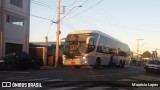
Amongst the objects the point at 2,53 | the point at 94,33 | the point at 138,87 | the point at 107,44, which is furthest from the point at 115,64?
the point at 138,87

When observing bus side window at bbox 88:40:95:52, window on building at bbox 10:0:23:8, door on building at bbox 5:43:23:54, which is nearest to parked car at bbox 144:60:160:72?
bus side window at bbox 88:40:95:52

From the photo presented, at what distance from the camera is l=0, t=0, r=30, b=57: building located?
41000 mm

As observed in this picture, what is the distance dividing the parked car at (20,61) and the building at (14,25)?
8.25 m

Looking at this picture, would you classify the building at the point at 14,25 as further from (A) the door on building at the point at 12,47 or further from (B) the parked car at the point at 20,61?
(B) the parked car at the point at 20,61

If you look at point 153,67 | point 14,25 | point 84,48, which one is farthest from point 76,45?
point 14,25

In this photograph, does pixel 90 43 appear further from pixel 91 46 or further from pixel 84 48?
pixel 84 48

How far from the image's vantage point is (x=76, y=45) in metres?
32.7

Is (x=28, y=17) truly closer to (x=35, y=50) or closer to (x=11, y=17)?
(x=11, y=17)

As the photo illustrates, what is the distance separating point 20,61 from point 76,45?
5.40 m

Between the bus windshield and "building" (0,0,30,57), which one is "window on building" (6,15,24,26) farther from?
the bus windshield

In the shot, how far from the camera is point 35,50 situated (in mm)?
51906


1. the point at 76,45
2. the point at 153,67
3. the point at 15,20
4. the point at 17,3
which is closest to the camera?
the point at 76,45

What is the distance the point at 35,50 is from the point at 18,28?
8106 millimetres

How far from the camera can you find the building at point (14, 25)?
41000mm
